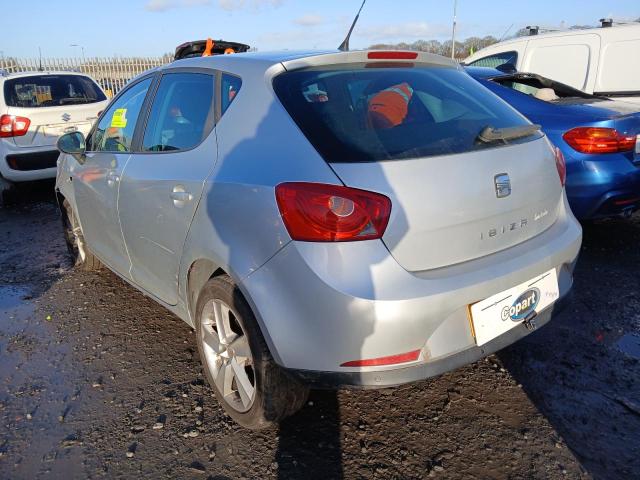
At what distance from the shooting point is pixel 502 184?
6.90 feet

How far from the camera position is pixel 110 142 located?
11.2 feet

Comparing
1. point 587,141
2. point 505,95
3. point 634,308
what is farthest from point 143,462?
point 505,95

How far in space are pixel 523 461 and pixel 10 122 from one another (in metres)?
6.59

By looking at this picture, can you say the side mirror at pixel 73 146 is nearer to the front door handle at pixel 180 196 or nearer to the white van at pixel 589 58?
the front door handle at pixel 180 196

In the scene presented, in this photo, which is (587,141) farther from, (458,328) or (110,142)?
(110,142)

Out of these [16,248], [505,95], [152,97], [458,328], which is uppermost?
[152,97]

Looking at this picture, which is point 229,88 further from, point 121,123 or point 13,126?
point 13,126

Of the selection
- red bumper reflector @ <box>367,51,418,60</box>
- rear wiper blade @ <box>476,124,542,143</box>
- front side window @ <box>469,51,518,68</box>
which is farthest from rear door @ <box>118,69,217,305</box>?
front side window @ <box>469,51,518,68</box>

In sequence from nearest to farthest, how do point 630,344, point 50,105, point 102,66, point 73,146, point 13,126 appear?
point 630,344, point 73,146, point 13,126, point 50,105, point 102,66

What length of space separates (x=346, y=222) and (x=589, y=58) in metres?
5.89

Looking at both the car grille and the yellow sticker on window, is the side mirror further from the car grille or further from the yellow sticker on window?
the car grille

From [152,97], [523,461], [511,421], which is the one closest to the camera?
[523,461]

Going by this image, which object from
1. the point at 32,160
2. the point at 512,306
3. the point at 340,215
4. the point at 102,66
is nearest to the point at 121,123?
the point at 340,215

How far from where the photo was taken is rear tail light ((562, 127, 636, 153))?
12.8 feet
